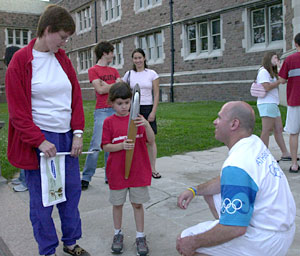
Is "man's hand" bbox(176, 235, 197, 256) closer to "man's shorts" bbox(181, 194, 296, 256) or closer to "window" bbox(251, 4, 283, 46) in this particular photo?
"man's shorts" bbox(181, 194, 296, 256)

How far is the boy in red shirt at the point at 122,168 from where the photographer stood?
119 inches

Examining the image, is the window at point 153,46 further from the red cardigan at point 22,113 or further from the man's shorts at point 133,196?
the red cardigan at point 22,113

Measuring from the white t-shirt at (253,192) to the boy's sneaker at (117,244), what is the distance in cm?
145

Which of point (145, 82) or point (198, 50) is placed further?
point (198, 50)

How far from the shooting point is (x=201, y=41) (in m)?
19.4

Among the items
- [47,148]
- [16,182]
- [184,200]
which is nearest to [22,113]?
[47,148]

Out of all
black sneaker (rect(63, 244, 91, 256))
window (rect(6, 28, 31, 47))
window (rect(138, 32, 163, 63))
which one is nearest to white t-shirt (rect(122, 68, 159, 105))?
black sneaker (rect(63, 244, 91, 256))

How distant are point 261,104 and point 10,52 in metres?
3.69

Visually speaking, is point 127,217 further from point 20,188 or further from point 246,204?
point 246,204

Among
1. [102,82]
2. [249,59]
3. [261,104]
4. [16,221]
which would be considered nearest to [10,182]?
[16,221]

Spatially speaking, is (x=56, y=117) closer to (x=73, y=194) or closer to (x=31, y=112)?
(x=31, y=112)

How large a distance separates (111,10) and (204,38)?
957 centimetres

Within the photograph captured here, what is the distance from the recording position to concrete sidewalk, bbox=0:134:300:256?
3.13m

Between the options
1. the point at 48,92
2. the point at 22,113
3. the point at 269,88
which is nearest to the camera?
the point at 22,113
